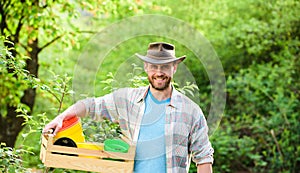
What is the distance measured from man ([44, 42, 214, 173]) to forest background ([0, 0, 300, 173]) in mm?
1587

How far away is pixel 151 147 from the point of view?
8.89ft

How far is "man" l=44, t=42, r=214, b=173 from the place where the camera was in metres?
2.68

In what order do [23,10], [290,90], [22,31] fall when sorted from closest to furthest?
[23,10] → [22,31] → [290,90]

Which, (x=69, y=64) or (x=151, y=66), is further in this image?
(x=69, y=64)

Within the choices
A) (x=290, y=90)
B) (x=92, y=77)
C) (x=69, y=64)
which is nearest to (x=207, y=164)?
(x=92, y=77)

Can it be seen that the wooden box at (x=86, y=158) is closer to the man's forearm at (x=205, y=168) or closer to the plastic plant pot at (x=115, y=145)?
the plastic plant pot at (x=115, y=145)

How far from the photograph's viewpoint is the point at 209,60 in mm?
2961

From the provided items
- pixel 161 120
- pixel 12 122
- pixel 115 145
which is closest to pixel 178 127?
pixel 161 120

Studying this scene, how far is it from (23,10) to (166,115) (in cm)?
288

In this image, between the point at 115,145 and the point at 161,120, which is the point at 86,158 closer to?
the point at 115,145

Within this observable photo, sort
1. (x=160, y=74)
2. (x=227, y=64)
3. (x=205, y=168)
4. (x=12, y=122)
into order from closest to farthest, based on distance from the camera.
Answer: (x=160, y=74)
(x=205, y=168)
(x=12, y=122)
(x=227, y=64)

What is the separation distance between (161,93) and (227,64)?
18.0 ft

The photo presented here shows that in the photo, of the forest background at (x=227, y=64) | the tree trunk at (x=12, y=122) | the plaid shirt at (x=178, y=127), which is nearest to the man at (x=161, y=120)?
the plaid shirt at (x=178, y=127)

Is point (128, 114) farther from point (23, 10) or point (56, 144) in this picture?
point (23, 10)
